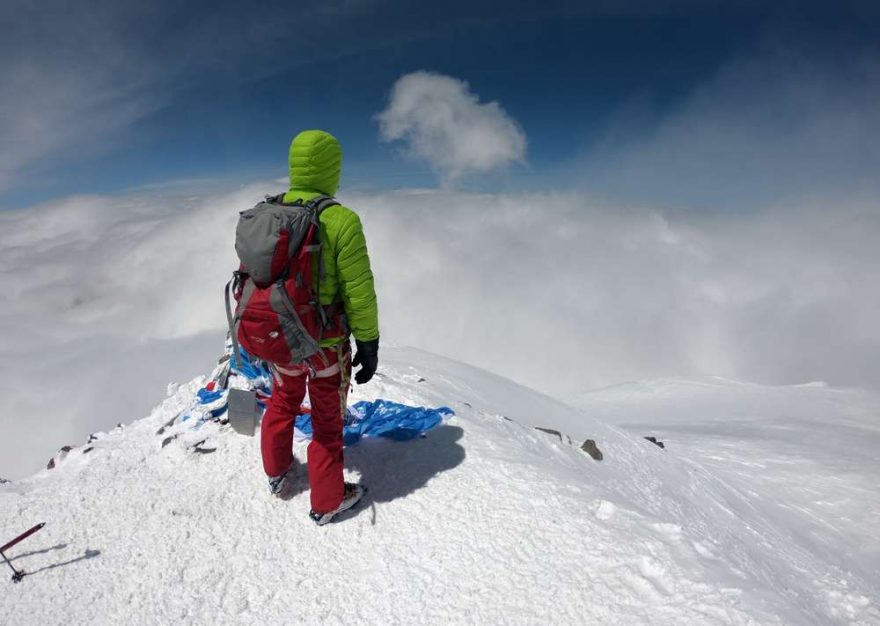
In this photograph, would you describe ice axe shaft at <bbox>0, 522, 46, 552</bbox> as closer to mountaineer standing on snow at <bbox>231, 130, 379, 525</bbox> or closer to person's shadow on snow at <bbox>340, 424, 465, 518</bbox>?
mountaineer standing on snow at <bbox>231, 130, 379, 525</bbox>

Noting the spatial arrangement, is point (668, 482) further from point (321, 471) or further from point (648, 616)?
point (321, 471)

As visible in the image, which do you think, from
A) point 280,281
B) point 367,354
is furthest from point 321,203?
A: point 367,354

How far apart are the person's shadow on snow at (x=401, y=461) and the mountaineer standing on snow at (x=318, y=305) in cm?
36

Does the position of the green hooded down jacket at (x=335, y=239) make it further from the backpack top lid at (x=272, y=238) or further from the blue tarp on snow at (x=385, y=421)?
the blue tarp on snow at (x=385, y=421)

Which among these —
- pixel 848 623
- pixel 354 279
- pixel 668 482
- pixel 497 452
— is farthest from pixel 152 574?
pixel 668 482

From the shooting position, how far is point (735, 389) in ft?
92.2

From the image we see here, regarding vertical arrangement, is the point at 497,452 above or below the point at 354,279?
below

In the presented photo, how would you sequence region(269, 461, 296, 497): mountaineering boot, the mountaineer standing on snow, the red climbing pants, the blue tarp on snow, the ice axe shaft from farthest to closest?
the blue tarp on snow, region(269, 461, 296, 497): mountaineering boot, the red climbing pants, the ice axe shaft, the mountaineer standing on snow

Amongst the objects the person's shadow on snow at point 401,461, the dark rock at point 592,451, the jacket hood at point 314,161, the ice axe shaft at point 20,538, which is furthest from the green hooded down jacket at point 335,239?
the dark rock at point 592,451

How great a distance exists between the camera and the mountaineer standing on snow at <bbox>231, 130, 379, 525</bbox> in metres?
3.48

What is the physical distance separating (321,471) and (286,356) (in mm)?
1230

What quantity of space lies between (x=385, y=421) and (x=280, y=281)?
9.18ft

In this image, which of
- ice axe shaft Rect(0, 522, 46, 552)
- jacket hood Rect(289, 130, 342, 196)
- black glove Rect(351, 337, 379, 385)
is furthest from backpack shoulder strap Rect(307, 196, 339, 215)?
ice axe shaft Rect(0, 522, 46, 552)

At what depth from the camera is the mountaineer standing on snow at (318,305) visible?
3.48 meters
